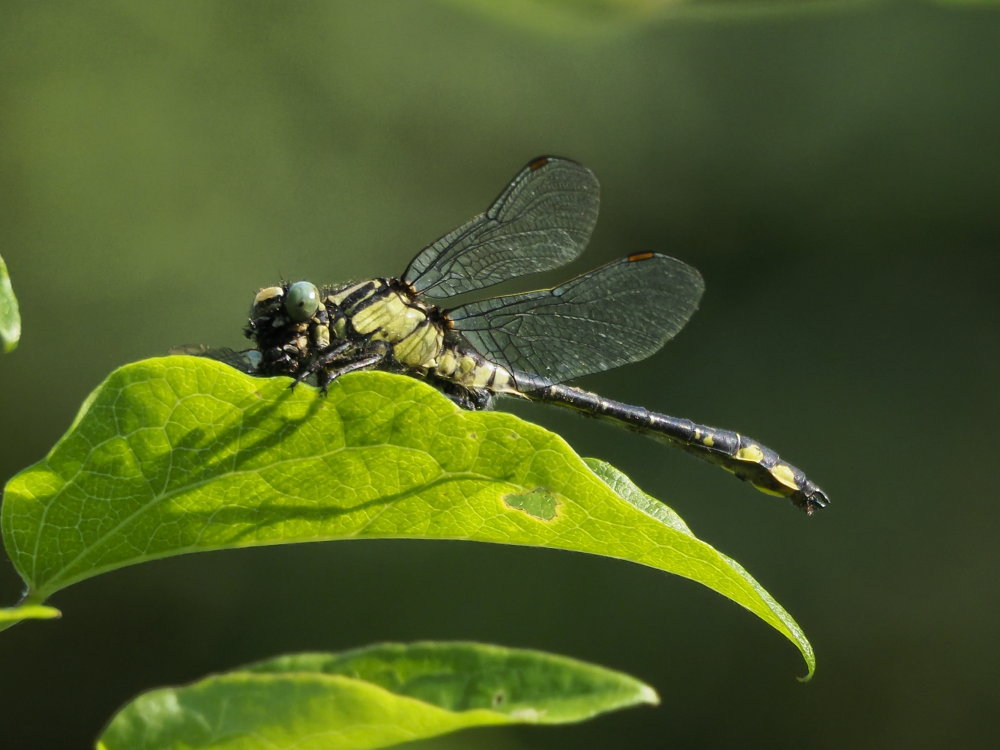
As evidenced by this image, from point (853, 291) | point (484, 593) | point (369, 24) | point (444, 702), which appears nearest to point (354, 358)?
point (444, 702)

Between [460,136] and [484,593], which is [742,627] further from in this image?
[460,136]

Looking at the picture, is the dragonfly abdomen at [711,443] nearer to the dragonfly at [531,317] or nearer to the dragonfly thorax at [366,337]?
the dragonfly at [531,317]

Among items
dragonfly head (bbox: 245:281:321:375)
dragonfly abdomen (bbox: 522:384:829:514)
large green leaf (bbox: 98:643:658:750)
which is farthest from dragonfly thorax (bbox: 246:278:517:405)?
large green leaf (bbox: 98:643:658:750)

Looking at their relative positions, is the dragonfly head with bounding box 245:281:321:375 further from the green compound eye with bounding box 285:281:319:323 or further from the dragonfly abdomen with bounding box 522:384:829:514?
the dragonfly abdomen with bounding box 522:384:829:514

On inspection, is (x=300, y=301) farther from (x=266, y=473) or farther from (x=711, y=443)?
(x=711, y=443)

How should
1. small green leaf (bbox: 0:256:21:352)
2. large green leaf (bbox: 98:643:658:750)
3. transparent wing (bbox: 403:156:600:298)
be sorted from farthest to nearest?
1. transparent wing (bbox: 403:156:600:298)
2. small green leaf (bbox: 0:256:21:352)
3. large green leaf (bbox: 98:643:658:750)

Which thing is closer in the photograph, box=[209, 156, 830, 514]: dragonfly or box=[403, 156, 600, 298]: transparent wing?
box=[209, 156, 830, 514]: dragonfly

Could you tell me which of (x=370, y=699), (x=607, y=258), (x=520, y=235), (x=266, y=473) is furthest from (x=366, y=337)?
(x=607, y=258)
